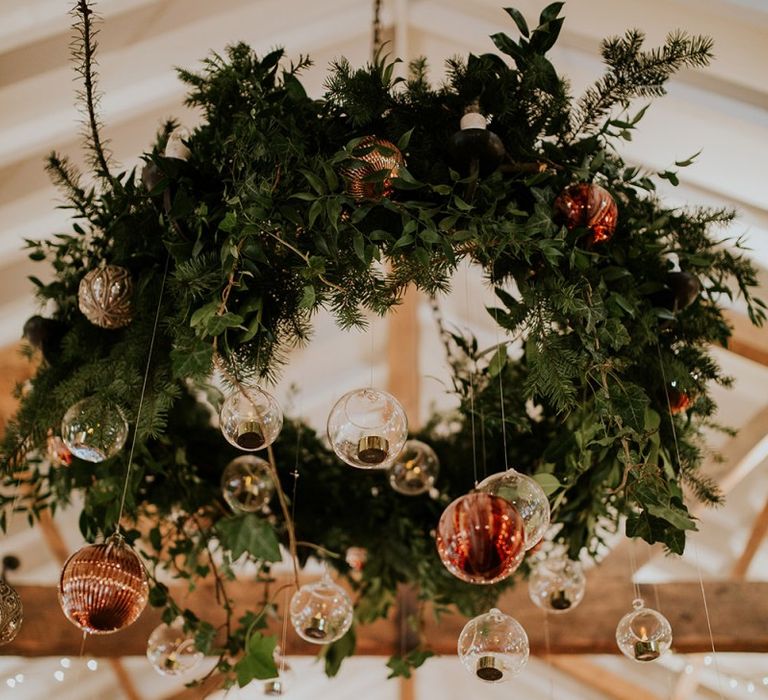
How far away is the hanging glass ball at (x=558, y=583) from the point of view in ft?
7.65

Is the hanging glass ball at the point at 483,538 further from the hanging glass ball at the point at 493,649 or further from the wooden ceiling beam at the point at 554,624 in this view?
the wooden ceiling beam at the point at 554,624

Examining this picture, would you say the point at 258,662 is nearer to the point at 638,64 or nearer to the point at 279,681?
the point at 279,681

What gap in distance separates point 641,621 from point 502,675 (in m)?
0.48

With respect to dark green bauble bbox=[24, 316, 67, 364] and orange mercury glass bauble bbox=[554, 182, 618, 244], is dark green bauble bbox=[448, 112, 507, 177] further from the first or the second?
dark green bauble bbox=[24, 316, 67, 364]

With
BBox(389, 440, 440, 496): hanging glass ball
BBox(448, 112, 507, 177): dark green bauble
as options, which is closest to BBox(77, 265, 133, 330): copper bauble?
Answer: BBox(448, 112, 507, 177): dark green bauble

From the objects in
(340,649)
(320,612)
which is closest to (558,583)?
(340,649)

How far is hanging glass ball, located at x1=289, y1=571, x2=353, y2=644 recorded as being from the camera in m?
1.89

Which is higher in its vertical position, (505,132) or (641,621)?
(505,132)

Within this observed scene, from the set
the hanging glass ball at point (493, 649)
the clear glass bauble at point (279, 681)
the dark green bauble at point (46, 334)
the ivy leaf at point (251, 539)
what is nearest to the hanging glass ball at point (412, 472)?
the ivy leaf at point (251, 539)

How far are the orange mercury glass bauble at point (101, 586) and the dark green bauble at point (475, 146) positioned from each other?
33.4 inches

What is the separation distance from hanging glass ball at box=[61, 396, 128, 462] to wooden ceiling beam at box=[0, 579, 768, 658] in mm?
2174

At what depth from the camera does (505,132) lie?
1.42 meters

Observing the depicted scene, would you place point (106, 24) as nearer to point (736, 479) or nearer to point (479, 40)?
point (479, 40)

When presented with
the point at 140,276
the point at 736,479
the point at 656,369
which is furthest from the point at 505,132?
the point at 736,479
